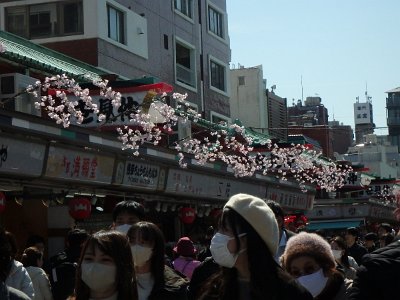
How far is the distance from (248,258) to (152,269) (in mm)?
1507

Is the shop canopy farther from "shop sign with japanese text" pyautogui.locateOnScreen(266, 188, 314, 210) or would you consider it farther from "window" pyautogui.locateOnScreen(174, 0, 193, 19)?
"window" pyautogui.locateOnScreen(174, 0, 193, 19)

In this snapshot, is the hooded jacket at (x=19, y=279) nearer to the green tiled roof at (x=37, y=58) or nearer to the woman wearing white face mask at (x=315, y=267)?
the woman wearing white face mask at (x=315, y=267)

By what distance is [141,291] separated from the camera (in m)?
5.69

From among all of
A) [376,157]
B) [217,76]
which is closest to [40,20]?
[217,76]

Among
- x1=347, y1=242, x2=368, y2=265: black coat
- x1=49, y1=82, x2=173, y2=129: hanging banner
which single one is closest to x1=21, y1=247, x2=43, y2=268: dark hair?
x1=347, y1=242, x2=368, y2=265: black coat

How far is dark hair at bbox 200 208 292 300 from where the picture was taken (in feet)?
14.3

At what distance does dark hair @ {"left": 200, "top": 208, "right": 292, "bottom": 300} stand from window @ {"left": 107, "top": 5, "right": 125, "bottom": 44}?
23552 millimetres

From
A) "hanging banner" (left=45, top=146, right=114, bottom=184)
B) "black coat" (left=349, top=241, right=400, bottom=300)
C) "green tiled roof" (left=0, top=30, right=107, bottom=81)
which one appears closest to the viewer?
"black coat" (left=349, top=241, right=400, bottom=300)

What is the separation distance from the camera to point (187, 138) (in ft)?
69.3

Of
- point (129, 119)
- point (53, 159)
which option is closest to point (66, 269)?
point (53, 159)

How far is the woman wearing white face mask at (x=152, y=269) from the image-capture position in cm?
566

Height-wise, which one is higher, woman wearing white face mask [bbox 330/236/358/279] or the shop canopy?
woman wearing white face mask [bbox 330/236/358/279]

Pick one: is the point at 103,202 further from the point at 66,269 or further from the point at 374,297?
the point at 374,297

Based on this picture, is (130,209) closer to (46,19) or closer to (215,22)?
(46,19)
